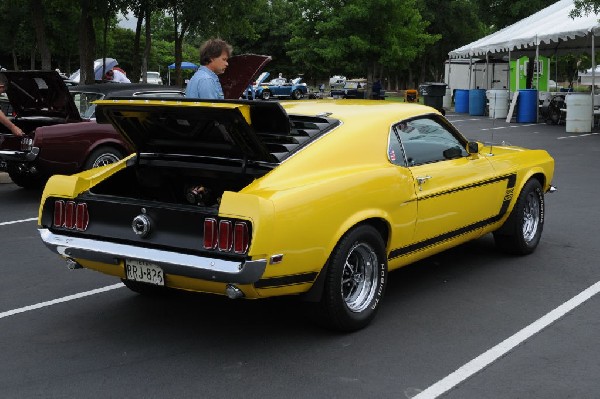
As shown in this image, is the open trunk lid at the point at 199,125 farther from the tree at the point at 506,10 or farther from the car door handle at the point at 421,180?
the tree at the point at 506,10

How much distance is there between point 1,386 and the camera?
4090 mm

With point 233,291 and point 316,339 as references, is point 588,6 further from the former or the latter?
point 233,291

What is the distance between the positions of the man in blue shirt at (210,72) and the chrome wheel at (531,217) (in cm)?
299

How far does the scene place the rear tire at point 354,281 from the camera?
4641 millimetres

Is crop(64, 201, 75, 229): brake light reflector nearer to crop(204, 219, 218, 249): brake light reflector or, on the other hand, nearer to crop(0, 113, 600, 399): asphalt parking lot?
crop(0, 113, 600, 399): asphalt parking lot

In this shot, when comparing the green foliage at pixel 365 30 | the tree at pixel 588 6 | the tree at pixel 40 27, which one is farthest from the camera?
the green foliage at pixel 365 30

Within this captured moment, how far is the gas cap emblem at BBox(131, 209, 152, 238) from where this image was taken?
4559 millimetres

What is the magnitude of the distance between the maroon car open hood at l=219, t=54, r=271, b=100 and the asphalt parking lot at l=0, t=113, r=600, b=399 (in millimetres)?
2755

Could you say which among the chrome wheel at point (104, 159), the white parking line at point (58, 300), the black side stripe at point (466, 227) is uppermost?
the chrome wheel at point (104, 159)

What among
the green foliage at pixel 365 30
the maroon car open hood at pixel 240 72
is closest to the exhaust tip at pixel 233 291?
the maroon car open hood at pixel 240 72

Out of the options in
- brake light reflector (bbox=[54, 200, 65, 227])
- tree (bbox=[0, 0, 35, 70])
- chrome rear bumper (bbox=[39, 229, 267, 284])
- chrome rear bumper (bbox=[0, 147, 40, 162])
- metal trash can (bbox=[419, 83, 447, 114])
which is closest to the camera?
chrome rear bumper (bbox=[39, 229, 267, 284])

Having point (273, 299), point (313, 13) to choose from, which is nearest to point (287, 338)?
point (273, 299)

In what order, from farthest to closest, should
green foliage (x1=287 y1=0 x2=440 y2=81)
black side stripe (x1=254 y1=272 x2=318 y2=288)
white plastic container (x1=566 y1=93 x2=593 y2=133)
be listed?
green foliage (x1=287 y1=0 x2=440 y2=81), white plastic container (x1=566 y1=93 x2=593 y2=133), black side stripe (x1=254 y1=272 x2=318 y2=288)

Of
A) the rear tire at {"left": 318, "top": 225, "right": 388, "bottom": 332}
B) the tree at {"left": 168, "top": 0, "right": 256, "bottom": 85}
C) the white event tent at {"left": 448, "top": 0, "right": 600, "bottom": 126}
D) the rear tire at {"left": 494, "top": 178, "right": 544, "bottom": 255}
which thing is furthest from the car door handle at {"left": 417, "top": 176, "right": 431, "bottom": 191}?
the tree at {"left": 168, "top": 0, "right": 256, "bottom": 85}
